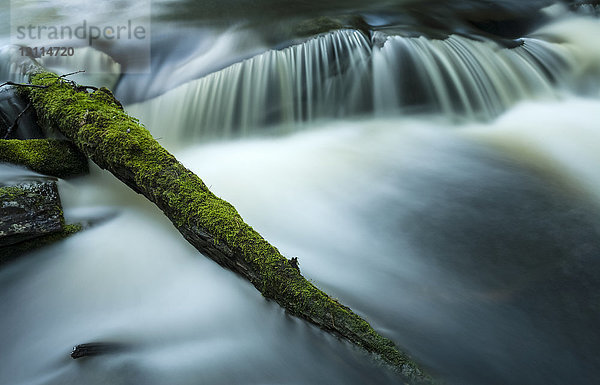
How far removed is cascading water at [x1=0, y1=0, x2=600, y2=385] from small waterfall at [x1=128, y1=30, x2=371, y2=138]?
0.02m

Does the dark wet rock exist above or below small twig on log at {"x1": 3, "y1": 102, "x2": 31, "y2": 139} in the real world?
below

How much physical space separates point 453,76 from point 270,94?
2626 mm

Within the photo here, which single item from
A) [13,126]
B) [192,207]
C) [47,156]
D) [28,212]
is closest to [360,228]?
[192,207]

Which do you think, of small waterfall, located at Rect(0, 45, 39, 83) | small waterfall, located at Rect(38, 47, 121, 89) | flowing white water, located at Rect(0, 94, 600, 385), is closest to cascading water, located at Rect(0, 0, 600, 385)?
flowing white water, located at Rect(0, 94, 600, 385)

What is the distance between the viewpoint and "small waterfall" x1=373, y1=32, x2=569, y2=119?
6508mm

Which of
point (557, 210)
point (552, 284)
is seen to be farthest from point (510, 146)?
point (552, 284)

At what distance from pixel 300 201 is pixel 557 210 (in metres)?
2.43

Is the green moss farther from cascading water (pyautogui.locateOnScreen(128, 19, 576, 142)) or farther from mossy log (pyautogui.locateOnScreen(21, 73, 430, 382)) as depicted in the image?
cascading water (pyautogui.locateOnScreen(128, 19, 576, 142))

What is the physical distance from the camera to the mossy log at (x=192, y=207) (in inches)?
105

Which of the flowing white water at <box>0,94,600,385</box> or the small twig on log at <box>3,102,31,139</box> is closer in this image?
the flowing white water at <box>0,94,600,385</box>

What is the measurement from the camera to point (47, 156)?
411 centimetres

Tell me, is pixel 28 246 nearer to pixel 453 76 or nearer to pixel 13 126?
pixel 13 126

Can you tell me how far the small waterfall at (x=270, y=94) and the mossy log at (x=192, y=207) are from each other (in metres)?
1.97

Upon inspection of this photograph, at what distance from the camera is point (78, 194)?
4.19 metres
